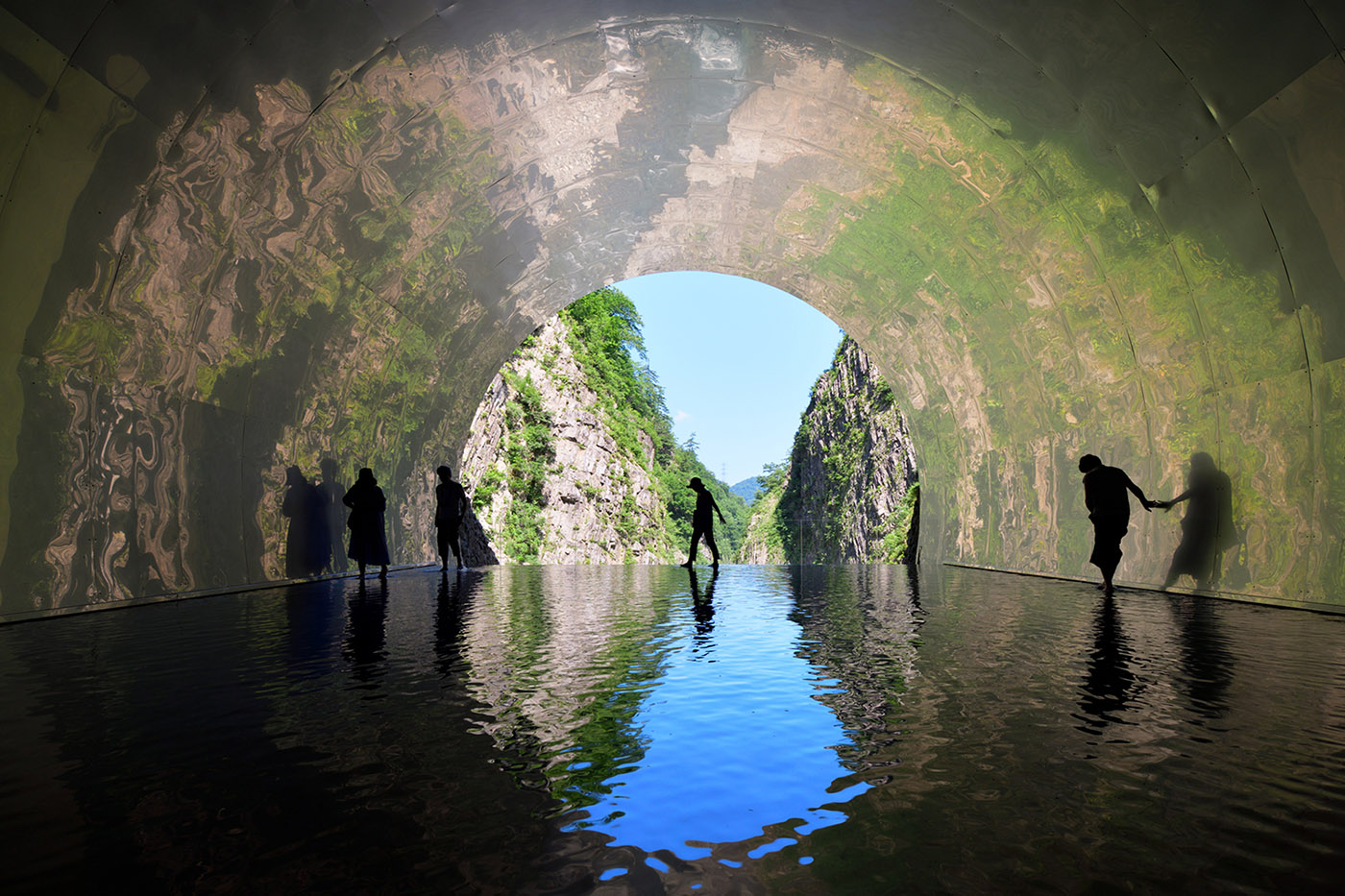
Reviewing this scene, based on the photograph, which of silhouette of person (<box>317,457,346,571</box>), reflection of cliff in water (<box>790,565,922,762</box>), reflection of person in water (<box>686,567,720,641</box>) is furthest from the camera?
silhouette of person (<box>317,457,346,571</box>)

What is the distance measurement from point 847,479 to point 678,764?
35.3 meters

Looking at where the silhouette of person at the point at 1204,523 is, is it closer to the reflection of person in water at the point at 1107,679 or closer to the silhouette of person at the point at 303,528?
the reflection of person in water at the point at 1107,679

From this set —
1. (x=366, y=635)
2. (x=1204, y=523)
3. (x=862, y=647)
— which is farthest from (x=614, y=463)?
(x=862, y=647)

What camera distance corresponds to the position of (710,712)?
131 inches

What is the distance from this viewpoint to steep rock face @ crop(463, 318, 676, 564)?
98.2 ft

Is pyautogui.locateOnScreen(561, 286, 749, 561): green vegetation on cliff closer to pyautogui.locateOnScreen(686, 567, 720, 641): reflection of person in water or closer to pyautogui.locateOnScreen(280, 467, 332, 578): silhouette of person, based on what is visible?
pyautogui.locateOnScreen(280, 467, 332, 578): silhouette of person

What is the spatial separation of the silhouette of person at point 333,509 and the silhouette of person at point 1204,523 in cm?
1140

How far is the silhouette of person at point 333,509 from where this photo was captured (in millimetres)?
13336

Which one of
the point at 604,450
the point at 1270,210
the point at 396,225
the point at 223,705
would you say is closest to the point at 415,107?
the point at 396,225

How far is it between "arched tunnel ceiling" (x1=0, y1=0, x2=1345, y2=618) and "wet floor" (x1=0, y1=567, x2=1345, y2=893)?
301cm

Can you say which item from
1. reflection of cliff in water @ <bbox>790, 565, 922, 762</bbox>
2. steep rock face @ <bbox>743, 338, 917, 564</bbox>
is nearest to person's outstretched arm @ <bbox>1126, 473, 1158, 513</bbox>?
reflection of cliff in water @ <bbox>790, 565, 922, 762</bbox>

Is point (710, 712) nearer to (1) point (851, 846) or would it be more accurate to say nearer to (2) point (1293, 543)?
(1) point (851, 846)

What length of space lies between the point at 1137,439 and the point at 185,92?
34.4 ft

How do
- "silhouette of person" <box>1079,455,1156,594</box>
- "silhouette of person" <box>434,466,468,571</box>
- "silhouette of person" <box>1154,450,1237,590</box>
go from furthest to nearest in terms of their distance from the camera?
"silhouette of person" <box>434,466,468,571</box>
"silhouette of person" <box>1079,455,1156,594</box>
"silhouette of person" <box>1154,450,1237,590</box>
